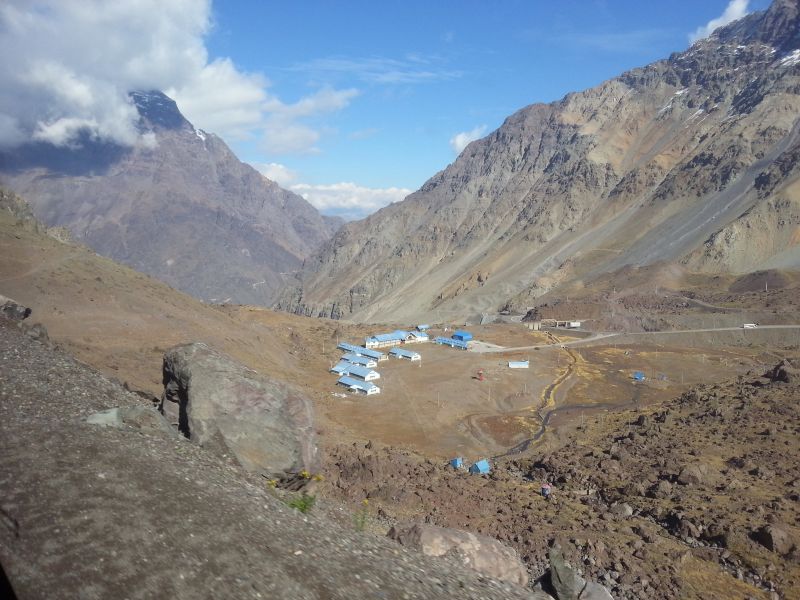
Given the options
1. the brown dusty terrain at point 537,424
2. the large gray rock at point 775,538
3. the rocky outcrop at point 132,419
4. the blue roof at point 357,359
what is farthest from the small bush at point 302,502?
the blue roof at point 357,359

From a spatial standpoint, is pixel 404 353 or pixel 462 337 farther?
pixel 462 337

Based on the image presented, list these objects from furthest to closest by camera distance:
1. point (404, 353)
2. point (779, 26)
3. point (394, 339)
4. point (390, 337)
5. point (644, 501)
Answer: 1. point (779, 26)
2. point (394, 339)
3. point (390, 337)
4. point (404, 353)
5. point (644, 501)

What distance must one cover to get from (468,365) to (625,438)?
103 feet

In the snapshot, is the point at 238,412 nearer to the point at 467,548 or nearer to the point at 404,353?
the point at 467,548

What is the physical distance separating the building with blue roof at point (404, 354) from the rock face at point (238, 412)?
56210 mm

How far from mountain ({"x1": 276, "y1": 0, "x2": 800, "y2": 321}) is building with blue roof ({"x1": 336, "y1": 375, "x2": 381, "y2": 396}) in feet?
234

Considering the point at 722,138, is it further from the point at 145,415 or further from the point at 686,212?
the point at 145,415

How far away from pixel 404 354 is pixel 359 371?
13.7m

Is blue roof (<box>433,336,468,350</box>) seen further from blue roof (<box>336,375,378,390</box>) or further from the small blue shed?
the small blue shed

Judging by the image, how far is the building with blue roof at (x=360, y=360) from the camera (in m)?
67.1

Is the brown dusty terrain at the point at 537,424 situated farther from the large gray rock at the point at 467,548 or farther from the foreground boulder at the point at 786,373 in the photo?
the large gray rock at the point at 467,548

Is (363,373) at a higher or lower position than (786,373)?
lower

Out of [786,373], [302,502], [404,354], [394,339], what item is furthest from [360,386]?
[302,502]

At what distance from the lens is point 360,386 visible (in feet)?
190
